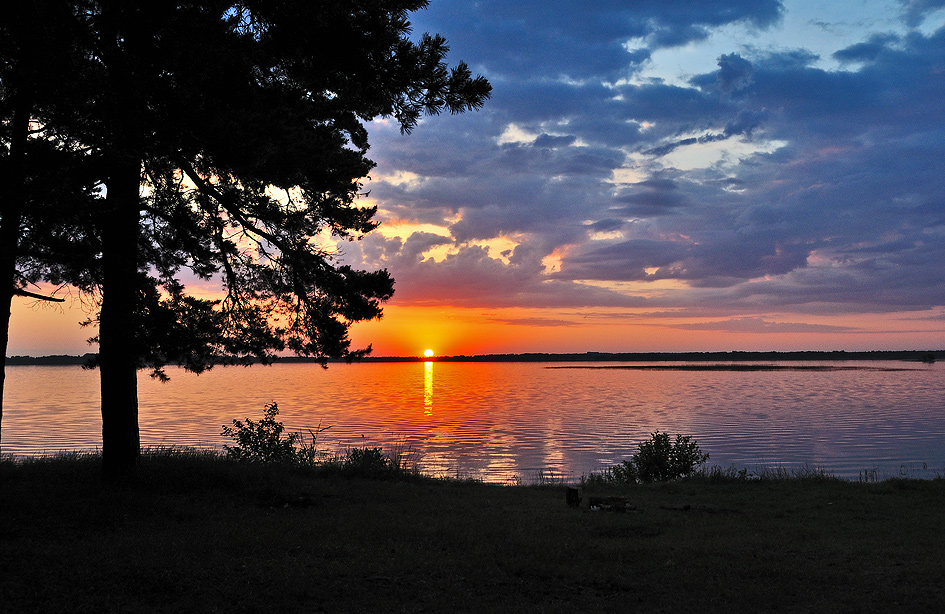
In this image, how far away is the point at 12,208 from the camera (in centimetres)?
975

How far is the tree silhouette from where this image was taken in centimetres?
1024

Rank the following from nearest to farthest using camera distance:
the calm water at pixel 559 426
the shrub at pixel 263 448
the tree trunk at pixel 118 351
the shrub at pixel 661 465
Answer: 1. the tree trunk at pixel 118 351
2. the shrub at pixel 263 448
3. the shrub at pixel 661 465
4. the calm water at pixel 559 426

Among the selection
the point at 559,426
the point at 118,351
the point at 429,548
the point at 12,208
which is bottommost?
the point at 559,426

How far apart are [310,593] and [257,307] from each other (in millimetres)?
8697

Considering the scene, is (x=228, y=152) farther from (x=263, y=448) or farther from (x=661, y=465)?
(x=661, y=465)

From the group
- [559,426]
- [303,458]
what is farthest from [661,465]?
[559,426]

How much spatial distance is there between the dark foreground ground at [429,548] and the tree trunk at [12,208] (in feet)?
11.1

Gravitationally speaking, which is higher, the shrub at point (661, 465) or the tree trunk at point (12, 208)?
the tree trunk at point (12, 208)

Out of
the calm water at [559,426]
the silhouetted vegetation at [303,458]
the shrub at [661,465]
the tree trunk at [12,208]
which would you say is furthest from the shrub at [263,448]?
the shrub at [661,465]

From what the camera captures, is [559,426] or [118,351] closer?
A: [118,351]

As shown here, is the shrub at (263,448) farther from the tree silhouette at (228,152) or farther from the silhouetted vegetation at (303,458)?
the tree silhouette at (228,152)

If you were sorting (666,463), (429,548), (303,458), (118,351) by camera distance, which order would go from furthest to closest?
(666,463), (303,458), (118,351), (429,548)

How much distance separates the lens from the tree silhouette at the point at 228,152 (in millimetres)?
10242

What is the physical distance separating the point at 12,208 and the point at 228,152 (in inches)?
129
